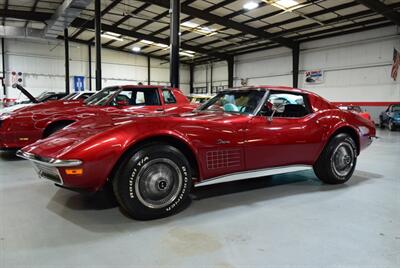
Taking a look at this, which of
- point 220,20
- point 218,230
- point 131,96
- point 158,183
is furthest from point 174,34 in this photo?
point 220,20

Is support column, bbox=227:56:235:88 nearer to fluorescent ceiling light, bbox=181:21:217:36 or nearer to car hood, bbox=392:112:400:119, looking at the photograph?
fluorescent ceiling light, bbox=181:21:217:36

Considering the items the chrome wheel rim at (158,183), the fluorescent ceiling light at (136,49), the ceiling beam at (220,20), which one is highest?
the fluorescent ceiling light at (136,49)

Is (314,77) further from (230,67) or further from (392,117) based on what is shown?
(230,67)

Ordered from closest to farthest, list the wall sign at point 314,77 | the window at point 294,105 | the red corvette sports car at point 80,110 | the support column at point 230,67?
the window at point 294,105, the red corvette sports car at point 80,110, the wall sign at point 314,77, the support column at point 230,67

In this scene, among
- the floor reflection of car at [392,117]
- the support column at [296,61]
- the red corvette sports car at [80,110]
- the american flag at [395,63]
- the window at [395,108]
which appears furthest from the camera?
the support column at [296,61]

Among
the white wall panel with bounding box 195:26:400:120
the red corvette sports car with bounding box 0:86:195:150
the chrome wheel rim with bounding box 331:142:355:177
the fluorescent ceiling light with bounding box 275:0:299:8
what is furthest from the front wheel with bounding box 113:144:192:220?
the white wall panel with bounding box 195:26:400:120

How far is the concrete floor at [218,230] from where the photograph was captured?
2.07 m

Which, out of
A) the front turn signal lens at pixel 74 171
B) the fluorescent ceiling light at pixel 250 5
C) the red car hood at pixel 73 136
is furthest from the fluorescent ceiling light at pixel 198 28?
the front turn signal lens at pixel 74 171

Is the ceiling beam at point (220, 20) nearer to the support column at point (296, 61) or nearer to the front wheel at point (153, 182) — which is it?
the support column at point (296, 61)

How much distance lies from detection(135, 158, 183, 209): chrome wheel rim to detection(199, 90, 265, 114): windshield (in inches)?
45.0

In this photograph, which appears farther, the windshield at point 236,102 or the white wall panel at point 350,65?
the white wall panel at point 350,65

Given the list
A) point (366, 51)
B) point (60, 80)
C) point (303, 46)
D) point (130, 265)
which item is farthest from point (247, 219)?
point (60, 80)

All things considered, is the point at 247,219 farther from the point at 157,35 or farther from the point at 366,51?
the point at 157,35

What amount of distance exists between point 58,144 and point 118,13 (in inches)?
629
